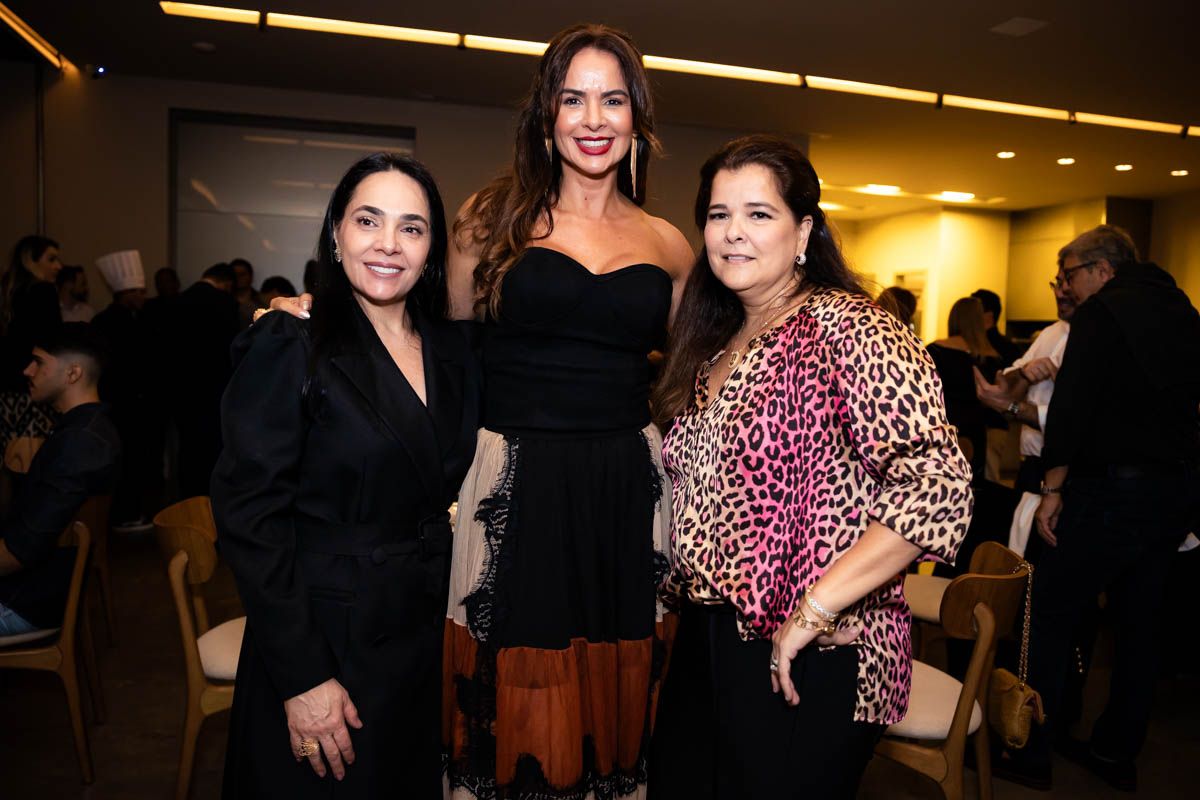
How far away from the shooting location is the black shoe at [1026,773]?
299cm

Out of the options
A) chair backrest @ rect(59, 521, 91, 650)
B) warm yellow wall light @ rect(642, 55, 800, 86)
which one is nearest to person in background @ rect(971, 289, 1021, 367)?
warm yellow wall light @ rect(642, 55, 800, 86)

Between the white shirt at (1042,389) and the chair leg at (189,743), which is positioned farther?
the white shirt at (1042,389)

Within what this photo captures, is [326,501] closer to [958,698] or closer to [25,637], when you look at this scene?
[958,698]

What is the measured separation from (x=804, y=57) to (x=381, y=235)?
5738 mm

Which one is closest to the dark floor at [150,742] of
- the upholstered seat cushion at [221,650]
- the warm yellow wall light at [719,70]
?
the upholstered seat cushion at [221,650]

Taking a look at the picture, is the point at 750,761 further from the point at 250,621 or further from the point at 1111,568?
the point at 1111,568

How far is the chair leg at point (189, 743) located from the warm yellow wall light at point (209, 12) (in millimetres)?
5091

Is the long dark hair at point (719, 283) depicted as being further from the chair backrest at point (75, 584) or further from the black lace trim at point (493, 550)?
the chair backrest at point (75, 584)

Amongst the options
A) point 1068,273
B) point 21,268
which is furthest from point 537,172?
point 21,268

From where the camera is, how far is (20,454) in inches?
147

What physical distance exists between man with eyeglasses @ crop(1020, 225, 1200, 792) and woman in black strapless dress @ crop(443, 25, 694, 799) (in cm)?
167

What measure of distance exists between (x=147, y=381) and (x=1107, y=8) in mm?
6767

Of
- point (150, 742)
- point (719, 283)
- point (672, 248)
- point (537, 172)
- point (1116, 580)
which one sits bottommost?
point (150, 742)

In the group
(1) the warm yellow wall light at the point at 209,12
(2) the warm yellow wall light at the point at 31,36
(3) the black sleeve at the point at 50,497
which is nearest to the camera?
(3) the black sleeve at the point at 50,497
